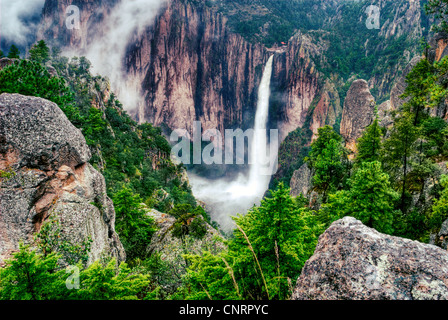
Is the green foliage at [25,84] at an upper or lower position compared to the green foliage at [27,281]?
upper

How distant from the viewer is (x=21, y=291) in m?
4.61

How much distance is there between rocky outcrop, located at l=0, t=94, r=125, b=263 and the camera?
8414 mm

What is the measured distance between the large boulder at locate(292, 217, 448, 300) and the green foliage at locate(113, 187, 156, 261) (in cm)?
1617

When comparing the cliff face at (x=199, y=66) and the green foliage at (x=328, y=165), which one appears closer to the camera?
the green foliage at (x=328, y=165)

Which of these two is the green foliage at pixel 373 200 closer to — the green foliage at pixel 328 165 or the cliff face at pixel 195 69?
the green foliage at pixel 328 165

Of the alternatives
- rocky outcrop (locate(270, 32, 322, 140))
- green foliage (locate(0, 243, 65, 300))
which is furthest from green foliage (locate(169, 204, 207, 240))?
rocky outcrop (locate(270, 32, 322, 140))

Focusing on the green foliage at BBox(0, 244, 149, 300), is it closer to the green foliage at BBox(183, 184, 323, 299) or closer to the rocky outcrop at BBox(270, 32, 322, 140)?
the green foliage at BBox(183, 184, 323, 299)

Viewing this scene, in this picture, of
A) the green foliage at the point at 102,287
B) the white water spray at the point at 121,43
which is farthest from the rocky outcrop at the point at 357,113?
the white water spray at the point at 121,43

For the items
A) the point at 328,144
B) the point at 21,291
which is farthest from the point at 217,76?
the point at 21,291

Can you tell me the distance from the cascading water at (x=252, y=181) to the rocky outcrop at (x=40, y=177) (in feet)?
199

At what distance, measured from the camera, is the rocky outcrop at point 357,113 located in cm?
3850

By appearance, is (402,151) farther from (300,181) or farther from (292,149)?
(292,149)

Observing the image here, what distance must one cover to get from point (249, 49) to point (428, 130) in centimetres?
8363

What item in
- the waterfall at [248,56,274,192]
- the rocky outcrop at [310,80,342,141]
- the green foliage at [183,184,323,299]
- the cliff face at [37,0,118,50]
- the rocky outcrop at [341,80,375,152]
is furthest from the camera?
the waterfall at [248,56,274,192]
